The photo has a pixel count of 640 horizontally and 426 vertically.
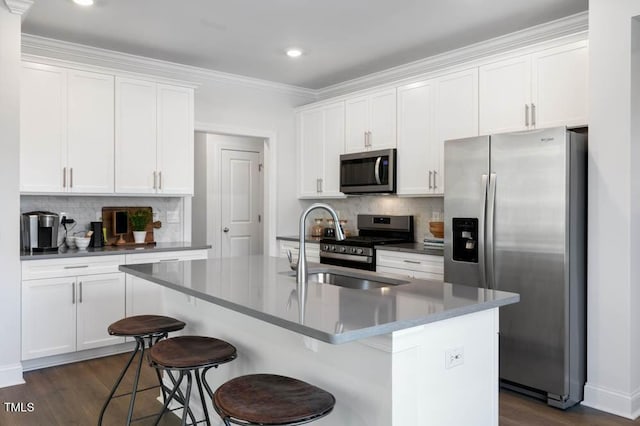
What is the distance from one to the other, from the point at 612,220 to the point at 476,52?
6.82ft

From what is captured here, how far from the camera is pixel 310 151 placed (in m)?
5.74

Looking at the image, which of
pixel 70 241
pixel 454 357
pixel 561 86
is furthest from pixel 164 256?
pixel 561 86

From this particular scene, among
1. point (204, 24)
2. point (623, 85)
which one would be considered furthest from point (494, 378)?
point (204, 24)

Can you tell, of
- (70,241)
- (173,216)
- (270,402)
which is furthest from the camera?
(173,216)

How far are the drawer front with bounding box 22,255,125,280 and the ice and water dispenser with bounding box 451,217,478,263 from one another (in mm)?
2701

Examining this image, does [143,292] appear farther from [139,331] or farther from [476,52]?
[476,52]

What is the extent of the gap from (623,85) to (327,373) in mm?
2509

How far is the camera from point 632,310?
2.99 metres

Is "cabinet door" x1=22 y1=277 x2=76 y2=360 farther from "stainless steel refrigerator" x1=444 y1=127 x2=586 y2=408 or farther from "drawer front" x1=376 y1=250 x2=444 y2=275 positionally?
"stainless steel refrigerator" x1=444 y1=127 x2=586 y2=408

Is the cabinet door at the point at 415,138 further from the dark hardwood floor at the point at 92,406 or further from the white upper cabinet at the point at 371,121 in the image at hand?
the dark hardwood floor at the point at 92,406

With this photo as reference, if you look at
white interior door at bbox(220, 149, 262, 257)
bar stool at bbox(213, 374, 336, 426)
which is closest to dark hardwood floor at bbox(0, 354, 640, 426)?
bar stool at bbox(213, 374, 336, 426)

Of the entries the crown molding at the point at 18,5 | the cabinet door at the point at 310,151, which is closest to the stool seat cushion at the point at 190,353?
the crown molding at the point at 18,5

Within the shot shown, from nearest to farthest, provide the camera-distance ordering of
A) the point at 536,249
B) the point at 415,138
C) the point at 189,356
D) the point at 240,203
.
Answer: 1. the point at 189,356
2. the point at 536,249
3. the point at 415,138
4. the point at 240,203

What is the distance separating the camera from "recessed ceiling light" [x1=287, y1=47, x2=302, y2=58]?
451 cm
